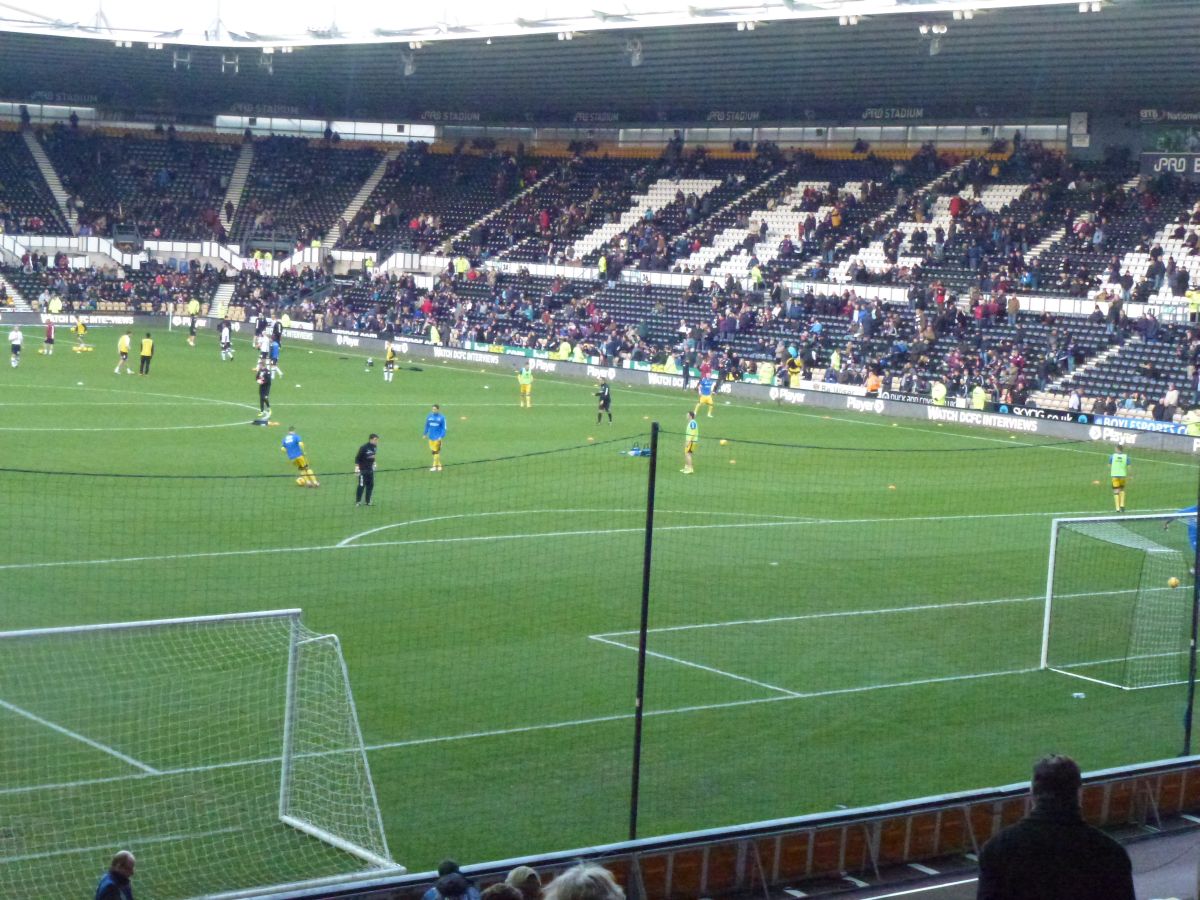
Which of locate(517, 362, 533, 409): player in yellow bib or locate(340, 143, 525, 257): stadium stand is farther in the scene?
locate(340, 143, 525, 257): stadium stand

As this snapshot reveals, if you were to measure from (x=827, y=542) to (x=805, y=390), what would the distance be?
22258 mm

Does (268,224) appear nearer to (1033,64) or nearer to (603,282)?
(603,282)

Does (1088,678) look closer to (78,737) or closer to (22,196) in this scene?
(78,737)

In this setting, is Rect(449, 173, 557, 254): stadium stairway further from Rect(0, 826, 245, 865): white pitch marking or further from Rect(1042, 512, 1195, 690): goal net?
Rect(0, 826, 245, 865): white pitch marking

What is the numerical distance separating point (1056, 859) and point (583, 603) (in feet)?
46.7

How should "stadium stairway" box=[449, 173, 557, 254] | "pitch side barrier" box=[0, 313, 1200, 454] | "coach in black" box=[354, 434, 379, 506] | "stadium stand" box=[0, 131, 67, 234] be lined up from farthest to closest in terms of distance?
1. "stadium stand" box=[0, 131, 67, 234]
2. "stadium stairway" box=[449, 173, 557, 254]
3. "pitch side barrier" box=[0, 313, 1200, 454]
4. "coach in black" box=[354, 434, 379, 506]

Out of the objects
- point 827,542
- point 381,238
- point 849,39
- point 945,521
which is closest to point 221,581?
point 827,542

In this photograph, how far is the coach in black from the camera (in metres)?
25.4

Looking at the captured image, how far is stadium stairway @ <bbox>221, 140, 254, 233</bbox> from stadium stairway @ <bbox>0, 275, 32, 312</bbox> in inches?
462

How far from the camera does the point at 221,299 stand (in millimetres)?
67125

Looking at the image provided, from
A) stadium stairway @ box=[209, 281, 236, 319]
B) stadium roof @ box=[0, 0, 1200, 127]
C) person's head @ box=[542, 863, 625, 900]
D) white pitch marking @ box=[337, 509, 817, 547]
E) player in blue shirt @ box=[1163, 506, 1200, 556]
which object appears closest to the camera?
person's head @ box=[542, 863, 625, 900]

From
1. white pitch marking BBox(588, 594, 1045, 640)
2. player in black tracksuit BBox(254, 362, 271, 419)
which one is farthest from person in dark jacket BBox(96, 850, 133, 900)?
player in black tracksuit BBox(254, 362, 271, 419)

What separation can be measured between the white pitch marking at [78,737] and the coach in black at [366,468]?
12.1 meters

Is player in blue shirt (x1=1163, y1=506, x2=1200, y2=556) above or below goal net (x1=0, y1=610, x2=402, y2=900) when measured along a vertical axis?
above
